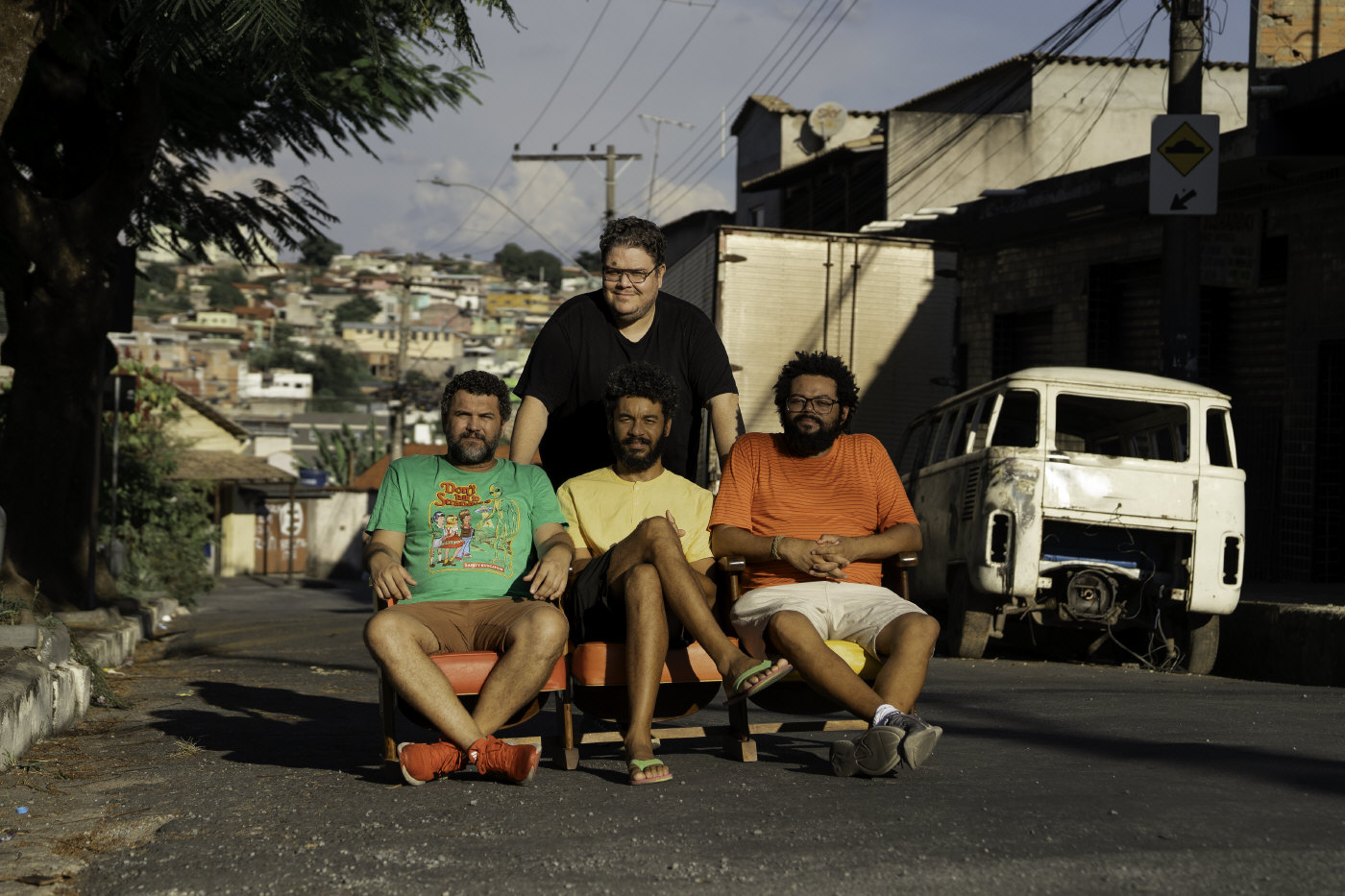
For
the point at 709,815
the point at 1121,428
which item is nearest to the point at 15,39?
the point at 709,815

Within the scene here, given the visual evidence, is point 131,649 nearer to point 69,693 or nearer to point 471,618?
point 69,693

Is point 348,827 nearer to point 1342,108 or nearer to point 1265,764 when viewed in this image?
point 1265,764

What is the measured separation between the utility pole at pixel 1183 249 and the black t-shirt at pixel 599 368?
6965 mm

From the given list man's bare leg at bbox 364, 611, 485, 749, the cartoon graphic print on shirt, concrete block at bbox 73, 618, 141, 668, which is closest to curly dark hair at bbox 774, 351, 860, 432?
the cartoon graphic print on shirt

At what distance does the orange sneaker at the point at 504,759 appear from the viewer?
15.5ft

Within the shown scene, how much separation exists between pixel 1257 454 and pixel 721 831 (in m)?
13.8

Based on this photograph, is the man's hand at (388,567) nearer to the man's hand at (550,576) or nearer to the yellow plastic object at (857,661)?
the man's hand at (550,576)

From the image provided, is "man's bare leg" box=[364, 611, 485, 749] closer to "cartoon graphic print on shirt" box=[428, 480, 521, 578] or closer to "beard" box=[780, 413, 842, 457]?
A: "cartoon graphic print on shirt" box=[428, 480, 521, 578]

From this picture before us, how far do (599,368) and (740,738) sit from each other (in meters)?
1.63

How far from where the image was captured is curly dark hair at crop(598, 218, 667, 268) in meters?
5.82

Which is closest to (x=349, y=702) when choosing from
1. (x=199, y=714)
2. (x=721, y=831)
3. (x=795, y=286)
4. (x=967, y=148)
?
(x=199, y=714)

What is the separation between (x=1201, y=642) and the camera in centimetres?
1071

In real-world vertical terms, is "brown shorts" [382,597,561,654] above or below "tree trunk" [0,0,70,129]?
below

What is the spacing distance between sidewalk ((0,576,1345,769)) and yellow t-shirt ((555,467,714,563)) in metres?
2.34
